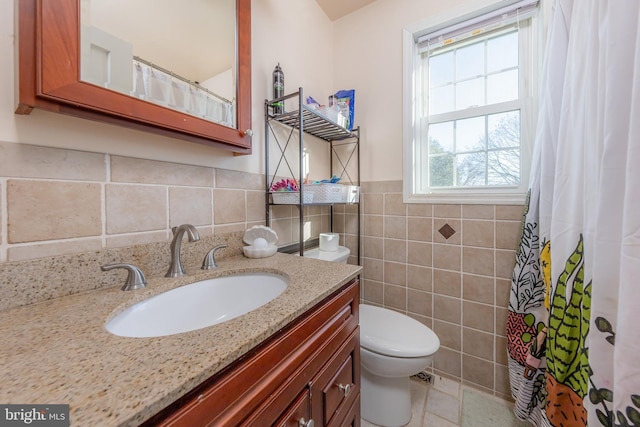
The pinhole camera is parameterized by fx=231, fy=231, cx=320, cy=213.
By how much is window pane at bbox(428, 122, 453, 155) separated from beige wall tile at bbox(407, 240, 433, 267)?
59cm

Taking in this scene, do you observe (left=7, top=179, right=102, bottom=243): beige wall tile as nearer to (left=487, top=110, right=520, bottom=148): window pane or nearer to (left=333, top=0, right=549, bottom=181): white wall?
(left=333, top=0, right=549, bottom=181): white wall

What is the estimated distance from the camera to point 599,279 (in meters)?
0.51

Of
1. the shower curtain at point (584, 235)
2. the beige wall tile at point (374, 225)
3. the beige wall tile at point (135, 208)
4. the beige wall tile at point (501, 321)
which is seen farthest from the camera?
the beige wall tile at point (374, 225)

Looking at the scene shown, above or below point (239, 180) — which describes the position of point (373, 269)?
below

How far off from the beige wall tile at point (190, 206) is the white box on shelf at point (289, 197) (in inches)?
12.1

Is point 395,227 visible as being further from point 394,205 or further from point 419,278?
point 419,278

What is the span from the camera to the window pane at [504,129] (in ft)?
4.06

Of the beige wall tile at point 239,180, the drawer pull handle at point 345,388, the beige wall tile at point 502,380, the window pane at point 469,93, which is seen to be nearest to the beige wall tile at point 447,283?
the beige wall tile at point 502,380

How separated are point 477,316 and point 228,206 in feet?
4.59

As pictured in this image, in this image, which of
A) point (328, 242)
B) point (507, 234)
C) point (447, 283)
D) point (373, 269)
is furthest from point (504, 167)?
point (328, 242)

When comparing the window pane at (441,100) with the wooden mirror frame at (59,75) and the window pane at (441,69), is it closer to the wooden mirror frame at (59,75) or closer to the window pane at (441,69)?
the window pane at (441,69)

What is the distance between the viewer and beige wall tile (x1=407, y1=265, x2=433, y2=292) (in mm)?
1371

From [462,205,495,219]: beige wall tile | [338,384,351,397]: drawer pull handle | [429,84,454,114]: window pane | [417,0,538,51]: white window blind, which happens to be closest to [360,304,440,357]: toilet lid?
[338,384,351,397]: drawer pull handle

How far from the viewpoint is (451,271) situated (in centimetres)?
131
